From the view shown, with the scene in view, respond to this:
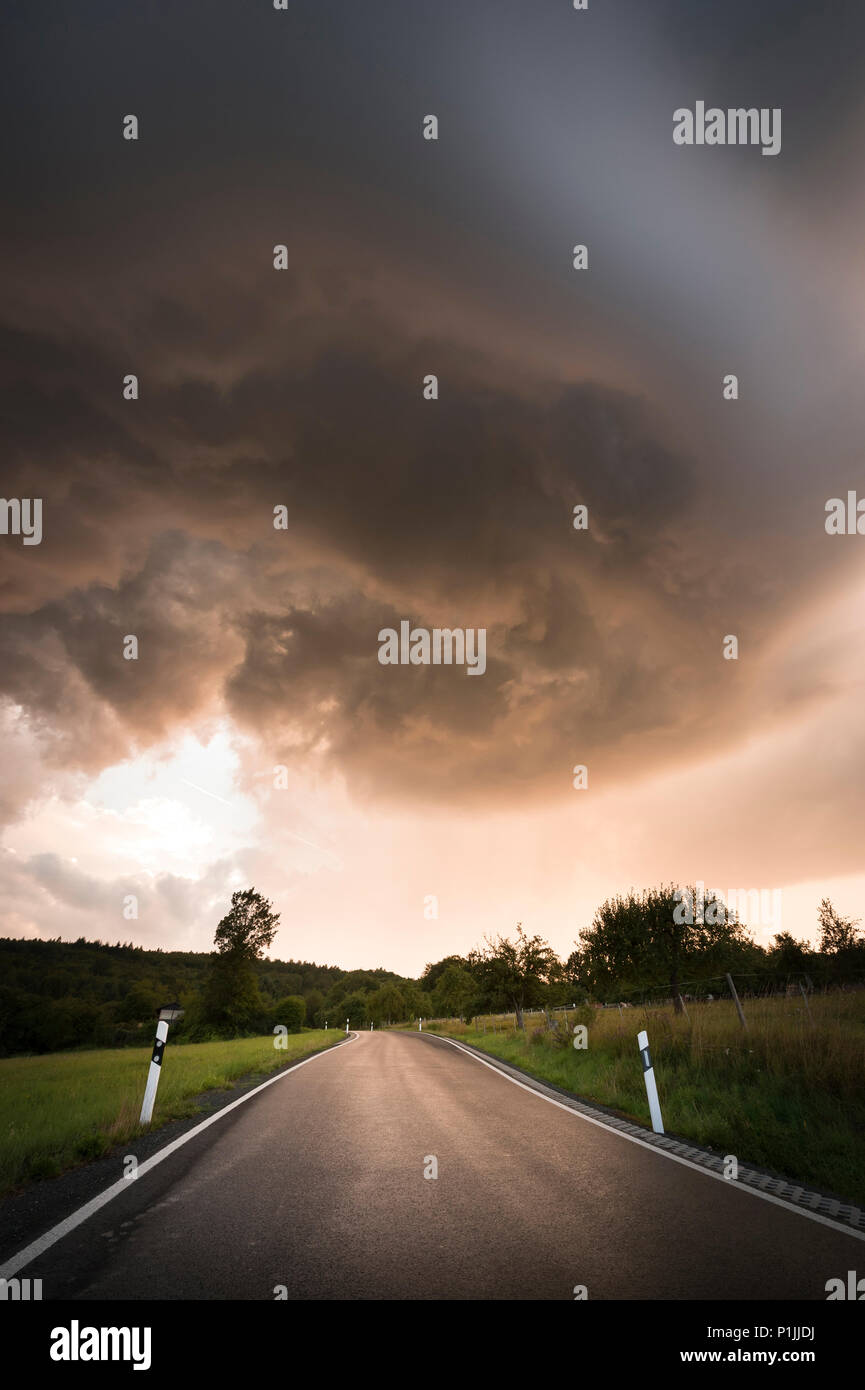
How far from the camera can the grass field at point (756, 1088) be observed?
6121mm

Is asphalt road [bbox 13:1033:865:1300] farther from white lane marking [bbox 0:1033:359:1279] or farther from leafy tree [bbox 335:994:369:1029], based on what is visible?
leafy tree [bbox 335:994:369:1029]

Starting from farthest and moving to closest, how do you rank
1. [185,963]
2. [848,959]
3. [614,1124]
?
[185,963], [848,959], [614,1124]

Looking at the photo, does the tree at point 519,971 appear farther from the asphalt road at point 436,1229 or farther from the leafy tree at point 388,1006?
the leafy tree at point 388,1006

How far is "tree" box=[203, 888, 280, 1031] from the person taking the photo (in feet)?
217

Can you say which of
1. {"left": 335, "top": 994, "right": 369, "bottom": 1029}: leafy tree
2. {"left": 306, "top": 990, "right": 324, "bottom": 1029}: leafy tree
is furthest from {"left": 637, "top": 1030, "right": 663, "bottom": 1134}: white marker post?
{"left": 306, "top": 990, "right": 324, "bottom": 1029}: leafy tree

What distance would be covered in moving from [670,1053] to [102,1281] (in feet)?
33.3

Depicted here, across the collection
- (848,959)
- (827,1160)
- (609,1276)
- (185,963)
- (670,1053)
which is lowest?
(185,963)

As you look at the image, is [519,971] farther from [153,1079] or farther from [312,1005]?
[312,1005]

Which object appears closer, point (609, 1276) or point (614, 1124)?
point (609, 1276)

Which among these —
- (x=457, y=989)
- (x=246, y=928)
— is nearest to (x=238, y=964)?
(x=246, y=928)

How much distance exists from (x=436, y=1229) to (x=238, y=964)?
71246mm

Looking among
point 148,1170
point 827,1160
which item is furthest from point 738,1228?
point 148,1170

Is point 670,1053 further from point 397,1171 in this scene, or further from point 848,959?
point 848,959
